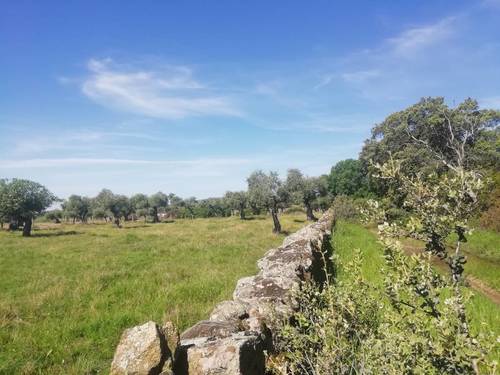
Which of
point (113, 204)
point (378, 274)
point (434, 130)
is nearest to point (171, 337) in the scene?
point (378, 274)

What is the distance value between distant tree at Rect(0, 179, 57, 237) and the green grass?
26867 millimetres

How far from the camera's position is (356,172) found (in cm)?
9562

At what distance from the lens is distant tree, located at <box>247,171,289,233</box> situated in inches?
1818

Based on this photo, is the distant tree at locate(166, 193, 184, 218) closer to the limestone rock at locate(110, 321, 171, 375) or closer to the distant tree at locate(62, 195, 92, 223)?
the distant tree at locate(62, 195, 92, 223)

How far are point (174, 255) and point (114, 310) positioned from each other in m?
11.4

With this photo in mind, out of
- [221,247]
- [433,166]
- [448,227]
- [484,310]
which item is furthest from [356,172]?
[448,227]

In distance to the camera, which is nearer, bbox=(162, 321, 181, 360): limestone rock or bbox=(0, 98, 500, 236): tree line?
bbox=(162, 321, 181, 360): limestone rock

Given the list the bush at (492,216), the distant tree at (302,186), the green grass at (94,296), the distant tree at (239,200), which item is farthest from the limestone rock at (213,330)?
the distant tree at (239,200)

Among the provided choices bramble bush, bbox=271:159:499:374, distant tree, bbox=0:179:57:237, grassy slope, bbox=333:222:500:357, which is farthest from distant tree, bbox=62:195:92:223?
bramble bush, bbox=271:159:499:374

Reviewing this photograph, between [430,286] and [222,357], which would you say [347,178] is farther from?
[430,286]

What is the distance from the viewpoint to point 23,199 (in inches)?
2007

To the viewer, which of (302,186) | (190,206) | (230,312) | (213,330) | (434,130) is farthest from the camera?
(190,206)

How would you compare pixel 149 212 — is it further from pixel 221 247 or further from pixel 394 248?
pixel 394 248

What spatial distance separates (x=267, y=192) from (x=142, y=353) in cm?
4225
